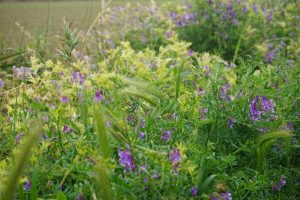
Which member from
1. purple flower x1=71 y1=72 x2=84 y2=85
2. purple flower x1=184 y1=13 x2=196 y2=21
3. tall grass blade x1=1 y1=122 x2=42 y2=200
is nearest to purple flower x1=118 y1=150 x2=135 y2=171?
tall grass blade x1=1 y1=122 x2=42 y2=200

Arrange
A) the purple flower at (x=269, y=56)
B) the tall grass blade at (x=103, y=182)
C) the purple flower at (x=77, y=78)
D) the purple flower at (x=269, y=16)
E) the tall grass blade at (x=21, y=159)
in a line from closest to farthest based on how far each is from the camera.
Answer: the tall grass blade at (x=21, y=159), the tall grass blade at (x=103, y=182), the purple flower at (x=77, y=78), the purple flower at (x=269, y=56), the purple flower at (x=269, y=16)

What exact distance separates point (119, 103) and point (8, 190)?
2.74ft

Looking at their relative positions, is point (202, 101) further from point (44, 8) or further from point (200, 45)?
point (44, 8)

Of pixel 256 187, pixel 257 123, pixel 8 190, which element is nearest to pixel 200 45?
pixel 257 123

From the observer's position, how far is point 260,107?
5.12 ft

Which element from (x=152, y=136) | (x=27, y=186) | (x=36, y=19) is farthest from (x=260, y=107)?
(x=36, y=19)

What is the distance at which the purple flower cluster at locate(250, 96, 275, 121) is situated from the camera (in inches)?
59.8

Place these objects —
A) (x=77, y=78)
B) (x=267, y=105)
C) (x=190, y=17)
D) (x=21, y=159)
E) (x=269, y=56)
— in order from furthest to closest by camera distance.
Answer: (x=190, y=17)
(x=269, y=56)
(x=77, y=78)
(x=267, y=105)
(x=21, y=159)

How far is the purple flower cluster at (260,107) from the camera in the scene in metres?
1.52

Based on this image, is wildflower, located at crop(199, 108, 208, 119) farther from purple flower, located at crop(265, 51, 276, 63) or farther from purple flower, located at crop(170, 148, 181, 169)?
purple flower, located at crop(265, 51, 276, 63)

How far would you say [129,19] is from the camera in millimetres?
4074

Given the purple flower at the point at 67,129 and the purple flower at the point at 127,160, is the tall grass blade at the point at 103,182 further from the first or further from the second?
the purple flower at the point at 67,129

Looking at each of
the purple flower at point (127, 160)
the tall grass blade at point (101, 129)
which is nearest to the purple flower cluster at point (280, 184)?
the purple flower at point (127, 160)

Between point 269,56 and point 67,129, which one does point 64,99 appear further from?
point 269,56
